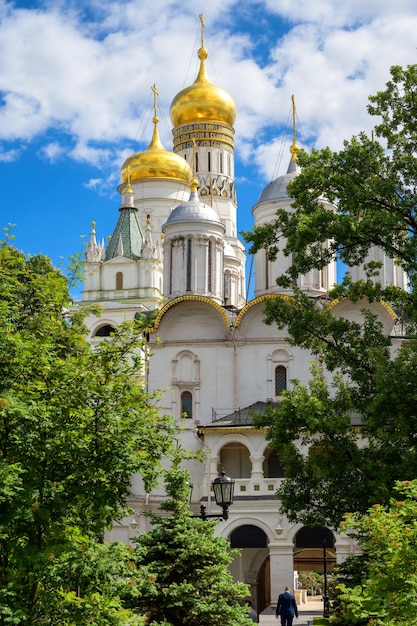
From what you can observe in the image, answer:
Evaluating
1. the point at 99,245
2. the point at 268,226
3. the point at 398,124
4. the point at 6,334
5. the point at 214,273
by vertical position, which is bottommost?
the point at 6,334

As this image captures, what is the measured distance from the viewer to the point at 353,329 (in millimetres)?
17406

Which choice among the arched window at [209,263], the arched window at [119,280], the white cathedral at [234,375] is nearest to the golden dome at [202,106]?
the arched window at [119,280]

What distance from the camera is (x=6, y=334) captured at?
11016mm

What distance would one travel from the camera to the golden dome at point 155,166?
195 ft

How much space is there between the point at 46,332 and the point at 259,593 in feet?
82.6

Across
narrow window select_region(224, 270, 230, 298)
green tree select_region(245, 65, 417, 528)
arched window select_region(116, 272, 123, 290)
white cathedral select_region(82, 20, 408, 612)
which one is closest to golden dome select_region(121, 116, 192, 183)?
arched window select_region(116, 272, 123, 290)

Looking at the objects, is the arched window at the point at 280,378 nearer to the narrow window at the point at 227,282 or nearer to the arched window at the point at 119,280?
the narrow window at the point at 227,282

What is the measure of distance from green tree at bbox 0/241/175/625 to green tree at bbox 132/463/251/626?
3.18 metres

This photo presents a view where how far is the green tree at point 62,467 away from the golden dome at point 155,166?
157ft

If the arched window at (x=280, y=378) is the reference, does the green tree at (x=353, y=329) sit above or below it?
below

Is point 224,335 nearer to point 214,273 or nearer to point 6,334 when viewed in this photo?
point 214,273

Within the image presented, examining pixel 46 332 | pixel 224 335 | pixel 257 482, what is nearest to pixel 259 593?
pixel 257 482

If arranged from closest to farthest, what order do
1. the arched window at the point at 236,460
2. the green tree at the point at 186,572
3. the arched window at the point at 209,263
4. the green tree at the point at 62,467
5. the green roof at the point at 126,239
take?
the green tree at the point at 62,467 → the green tree at the point at 186,572 → the arched window at the point at 236,460 → the arched window at the point at 209,263 → the green roof at the point at 126,239

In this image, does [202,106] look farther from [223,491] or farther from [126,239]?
[223,491]
